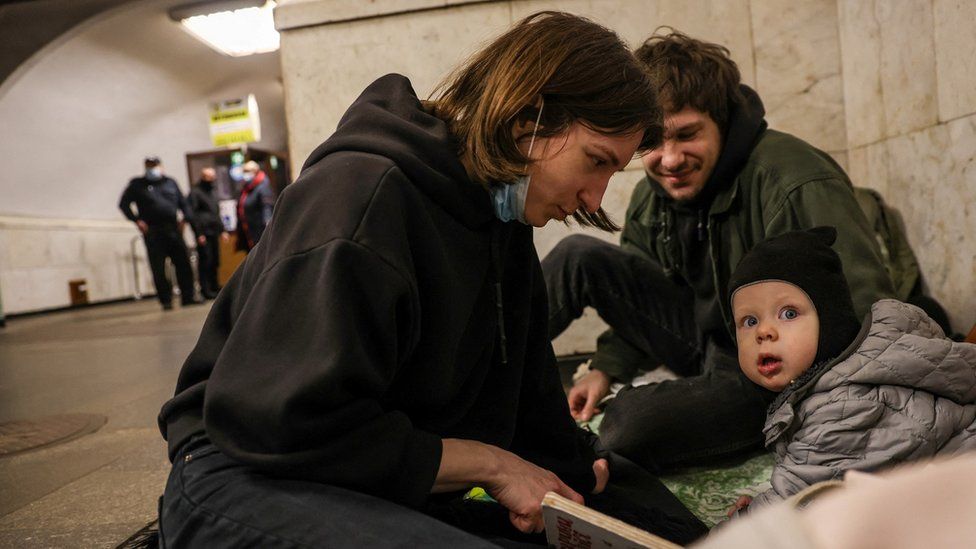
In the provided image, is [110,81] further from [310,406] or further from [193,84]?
[310,406]

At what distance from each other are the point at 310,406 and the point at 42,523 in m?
1.41

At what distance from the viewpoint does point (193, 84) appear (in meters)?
13.7

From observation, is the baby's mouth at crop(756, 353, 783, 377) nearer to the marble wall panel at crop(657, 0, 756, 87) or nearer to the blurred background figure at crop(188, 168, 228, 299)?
the marble wall panel at crop(657, 0, 756, 87)

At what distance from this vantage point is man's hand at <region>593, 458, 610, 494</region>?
1.76 m

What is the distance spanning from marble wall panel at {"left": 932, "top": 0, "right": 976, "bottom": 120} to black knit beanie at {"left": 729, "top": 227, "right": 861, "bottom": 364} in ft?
3.66

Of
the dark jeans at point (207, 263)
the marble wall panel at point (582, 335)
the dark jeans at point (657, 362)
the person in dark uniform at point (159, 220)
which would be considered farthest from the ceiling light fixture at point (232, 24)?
the dark jeans at point (657, 362)

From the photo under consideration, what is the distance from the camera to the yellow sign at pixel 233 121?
1285 cm

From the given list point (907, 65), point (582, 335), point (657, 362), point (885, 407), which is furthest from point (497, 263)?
point (582, 335)

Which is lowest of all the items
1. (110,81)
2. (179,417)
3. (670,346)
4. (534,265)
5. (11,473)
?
(11,473)

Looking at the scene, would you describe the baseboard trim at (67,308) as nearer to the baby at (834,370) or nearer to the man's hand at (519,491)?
the man's hand at (519,491)

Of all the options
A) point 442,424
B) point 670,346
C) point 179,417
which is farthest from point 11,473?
point 670,346

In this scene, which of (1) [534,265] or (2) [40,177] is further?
(2) [40,177]

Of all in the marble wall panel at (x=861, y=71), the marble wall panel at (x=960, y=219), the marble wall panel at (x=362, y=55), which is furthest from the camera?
the marble wall panel at (x=362, y=55)

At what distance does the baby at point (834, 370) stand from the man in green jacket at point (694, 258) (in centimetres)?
10
